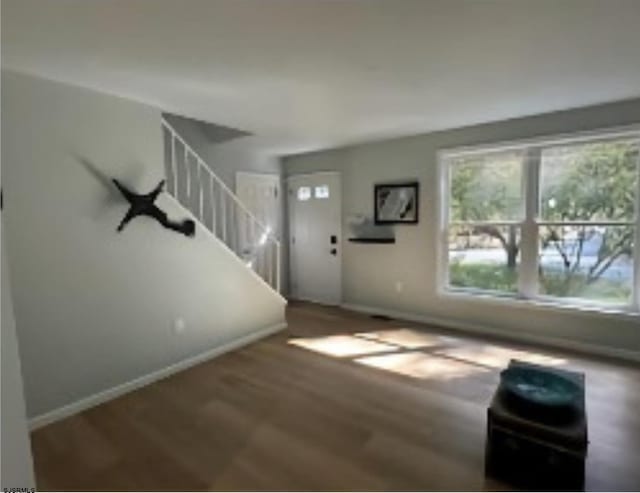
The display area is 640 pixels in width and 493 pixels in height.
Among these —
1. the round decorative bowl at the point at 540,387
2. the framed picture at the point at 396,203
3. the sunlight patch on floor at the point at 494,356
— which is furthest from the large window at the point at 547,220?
the round decorative bowl at the point at 540,387

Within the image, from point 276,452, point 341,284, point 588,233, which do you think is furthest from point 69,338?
point 588,233

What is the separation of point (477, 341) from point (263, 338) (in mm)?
2347

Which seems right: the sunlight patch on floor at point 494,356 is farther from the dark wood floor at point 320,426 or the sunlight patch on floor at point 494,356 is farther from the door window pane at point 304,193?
the door window pane at point 304,193

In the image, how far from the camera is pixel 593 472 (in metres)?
2.06

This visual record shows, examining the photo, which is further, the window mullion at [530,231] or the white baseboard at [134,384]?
the window mullion at [530,231]

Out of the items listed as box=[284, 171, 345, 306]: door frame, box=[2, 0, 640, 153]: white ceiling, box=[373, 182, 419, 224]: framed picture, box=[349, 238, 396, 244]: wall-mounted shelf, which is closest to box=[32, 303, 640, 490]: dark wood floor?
box=[349, 238, 396, 244]: wall-mounted shelf

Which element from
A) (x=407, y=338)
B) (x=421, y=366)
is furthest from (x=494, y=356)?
(x=407, y=338)

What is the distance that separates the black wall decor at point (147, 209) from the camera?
299 centimetres

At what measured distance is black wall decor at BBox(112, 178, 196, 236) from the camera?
299 centimetres

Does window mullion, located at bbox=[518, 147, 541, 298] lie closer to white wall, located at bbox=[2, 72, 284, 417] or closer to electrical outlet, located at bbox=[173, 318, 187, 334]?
white wall, located at bbox=[2, 72, 284, 417]

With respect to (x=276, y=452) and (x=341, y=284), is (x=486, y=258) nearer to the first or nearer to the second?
(x=341, y=284)

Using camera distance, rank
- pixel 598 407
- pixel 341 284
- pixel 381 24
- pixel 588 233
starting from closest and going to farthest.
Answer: pixel 381 24, pixel 598 407, pixel 588 233, pixel 341 284

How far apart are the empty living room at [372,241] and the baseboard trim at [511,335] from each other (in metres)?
0.02

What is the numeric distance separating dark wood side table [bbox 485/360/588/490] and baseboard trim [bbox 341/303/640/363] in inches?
80.0
